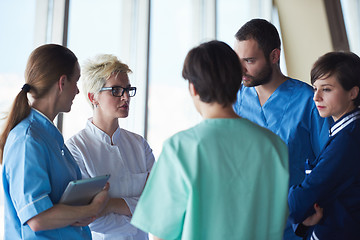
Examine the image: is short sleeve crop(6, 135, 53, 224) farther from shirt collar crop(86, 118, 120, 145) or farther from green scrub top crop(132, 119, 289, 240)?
shirt collar crop(86, 118, 120, 145)

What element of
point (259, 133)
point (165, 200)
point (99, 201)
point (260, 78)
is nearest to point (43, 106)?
point (99, 201)

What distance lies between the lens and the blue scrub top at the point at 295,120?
187cm

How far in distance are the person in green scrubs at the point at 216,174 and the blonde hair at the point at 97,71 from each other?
35.0 inches

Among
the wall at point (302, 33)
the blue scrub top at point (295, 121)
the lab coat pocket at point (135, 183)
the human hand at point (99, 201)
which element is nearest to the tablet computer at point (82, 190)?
the human hand at point (99, 201)

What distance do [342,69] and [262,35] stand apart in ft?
1.71

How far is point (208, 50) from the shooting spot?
3.70 feet

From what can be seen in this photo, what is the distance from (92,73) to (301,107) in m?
1.09

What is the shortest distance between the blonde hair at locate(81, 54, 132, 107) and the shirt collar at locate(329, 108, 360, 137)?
3.57 feet

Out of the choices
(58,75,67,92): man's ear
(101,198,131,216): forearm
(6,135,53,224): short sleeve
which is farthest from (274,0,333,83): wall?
(6,135,53,224): short sleeve

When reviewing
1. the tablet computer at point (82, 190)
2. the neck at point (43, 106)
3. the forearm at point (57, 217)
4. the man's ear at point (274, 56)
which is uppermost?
the man's ear at point (274, 56)

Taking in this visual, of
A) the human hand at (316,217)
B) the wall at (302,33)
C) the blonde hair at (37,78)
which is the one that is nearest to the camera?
the blonde hair at (37,78)

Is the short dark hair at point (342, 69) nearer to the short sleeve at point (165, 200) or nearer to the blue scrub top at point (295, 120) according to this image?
the blue scrub top at point (295, 120)

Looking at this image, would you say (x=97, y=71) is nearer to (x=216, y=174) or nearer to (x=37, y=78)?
(x=37, y=78)

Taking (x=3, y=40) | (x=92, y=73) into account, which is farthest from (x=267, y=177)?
(x=3, y=40)
